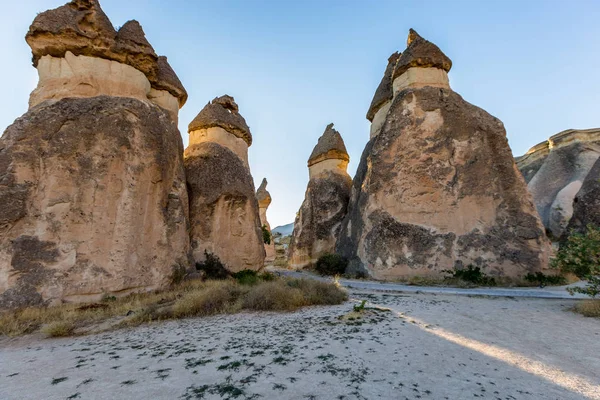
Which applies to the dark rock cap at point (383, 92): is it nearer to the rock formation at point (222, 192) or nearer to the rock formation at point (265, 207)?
the rock formation at point (222, 192)

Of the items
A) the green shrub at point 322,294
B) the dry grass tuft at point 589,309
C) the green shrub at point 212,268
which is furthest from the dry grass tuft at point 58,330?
the dry grass tuft at point 589,309

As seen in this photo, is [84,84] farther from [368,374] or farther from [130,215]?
[368,374]

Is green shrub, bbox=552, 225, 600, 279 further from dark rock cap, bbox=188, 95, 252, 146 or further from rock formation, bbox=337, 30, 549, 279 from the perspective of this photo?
dark rock cap, bbox=188, 95, 252, 146

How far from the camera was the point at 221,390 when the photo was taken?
221cm

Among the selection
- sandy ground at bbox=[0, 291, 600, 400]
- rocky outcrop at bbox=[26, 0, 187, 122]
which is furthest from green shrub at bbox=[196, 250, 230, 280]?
rocky outcrop at bbox=[26, 0, 187, 122]

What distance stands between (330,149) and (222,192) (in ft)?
A: 31.4

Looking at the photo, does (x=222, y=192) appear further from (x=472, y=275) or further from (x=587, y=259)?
(x=587, y=259)

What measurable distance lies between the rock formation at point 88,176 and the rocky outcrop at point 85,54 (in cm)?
2

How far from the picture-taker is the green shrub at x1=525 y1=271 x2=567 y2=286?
8.22 meters

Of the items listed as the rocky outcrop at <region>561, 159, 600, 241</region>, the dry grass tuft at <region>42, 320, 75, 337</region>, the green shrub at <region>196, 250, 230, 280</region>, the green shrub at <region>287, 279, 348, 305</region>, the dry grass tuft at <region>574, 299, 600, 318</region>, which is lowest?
the dry grass tuft at <region>574, 299, 600, 318</region>

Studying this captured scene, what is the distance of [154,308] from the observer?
16.3ft

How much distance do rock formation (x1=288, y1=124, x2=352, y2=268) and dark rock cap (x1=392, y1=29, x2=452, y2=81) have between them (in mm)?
6839

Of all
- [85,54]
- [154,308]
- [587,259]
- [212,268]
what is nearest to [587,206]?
[587,259]

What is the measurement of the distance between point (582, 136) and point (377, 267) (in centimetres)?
2125
